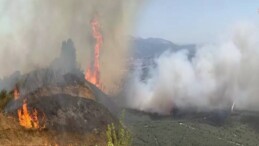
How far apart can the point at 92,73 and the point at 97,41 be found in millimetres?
24641

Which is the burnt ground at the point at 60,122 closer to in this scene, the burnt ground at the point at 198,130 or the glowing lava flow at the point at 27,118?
the glowing lava flow at the point at 27,118

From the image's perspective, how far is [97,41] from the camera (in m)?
192

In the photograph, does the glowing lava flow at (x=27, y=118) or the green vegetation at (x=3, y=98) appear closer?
the green vegetation at (x=3, y=98)

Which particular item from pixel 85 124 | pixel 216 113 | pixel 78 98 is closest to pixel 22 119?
pixel 85 124

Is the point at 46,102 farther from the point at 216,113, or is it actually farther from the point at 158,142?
the point at 216,113

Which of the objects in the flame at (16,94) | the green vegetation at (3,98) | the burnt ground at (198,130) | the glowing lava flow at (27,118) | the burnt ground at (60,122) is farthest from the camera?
the burnt ground at (198,130)

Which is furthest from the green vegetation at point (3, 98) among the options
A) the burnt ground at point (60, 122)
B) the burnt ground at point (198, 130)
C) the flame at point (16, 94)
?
the burnt ground at point (198, 130)

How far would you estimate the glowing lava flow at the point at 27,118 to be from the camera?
261 ft

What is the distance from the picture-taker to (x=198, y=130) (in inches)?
5723

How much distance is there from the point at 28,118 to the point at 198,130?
77.5m

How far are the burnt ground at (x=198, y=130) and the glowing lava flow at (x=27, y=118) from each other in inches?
1154

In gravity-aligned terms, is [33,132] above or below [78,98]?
below

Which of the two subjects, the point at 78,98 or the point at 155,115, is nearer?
the point at 78,98

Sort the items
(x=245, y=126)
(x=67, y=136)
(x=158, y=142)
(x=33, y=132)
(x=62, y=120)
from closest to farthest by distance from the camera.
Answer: (x=33, y=132)
(x=67, y=136)
(x=62, y=120)
(x=158, y=142)
(x=245, y=126)
